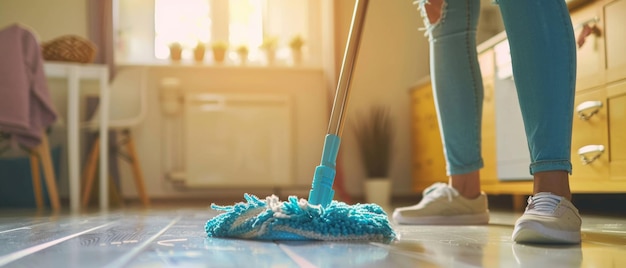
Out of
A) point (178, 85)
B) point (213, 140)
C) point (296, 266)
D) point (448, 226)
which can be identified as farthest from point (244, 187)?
point (296, 266)

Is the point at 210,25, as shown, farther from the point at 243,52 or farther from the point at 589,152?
the point at 589,152

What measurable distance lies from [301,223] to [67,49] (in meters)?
2.45

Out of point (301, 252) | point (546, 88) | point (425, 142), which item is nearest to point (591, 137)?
point (546, 88)

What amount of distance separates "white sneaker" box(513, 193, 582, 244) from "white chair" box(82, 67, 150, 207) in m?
2.74

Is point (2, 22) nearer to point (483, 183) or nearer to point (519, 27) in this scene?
point (483, 183)

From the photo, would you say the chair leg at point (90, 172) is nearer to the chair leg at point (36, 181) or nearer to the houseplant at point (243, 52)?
the chair leg at point (36, 181)

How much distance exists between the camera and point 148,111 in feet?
12.9

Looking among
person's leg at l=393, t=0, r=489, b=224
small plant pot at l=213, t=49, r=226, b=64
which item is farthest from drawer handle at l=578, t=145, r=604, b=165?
small plant pot at l=213, t=49, r=226, b=64

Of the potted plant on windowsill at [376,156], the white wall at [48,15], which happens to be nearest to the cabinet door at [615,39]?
the potted plant on windowsill at [376,156]

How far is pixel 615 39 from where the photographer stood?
189cm

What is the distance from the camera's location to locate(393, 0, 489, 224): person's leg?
58.1 inches

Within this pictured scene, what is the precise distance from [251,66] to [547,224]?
10.5 ft

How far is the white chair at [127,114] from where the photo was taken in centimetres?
345

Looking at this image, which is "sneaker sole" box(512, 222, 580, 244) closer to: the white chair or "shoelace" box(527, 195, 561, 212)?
"shoelace" box(527, 195, 561, 212)
